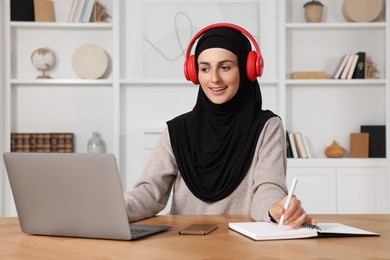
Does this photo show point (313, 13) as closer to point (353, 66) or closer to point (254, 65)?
point (353, 66)

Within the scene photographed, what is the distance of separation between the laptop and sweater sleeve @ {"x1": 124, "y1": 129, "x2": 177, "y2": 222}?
0.36 m

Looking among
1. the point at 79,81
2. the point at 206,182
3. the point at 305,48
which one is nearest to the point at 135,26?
the point at 79,81

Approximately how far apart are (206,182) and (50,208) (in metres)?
0.83

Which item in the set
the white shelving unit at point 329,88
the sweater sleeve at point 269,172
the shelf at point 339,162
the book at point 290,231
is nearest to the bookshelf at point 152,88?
Result: the white shelving unit at point 329,88

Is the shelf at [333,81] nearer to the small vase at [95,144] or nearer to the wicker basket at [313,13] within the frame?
the wicker basket at [313,13]

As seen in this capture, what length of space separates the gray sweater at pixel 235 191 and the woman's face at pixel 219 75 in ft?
0.65

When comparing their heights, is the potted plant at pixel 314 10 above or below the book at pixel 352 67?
above

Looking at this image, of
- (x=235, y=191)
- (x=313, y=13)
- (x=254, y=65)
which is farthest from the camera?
(x=313, y=13)

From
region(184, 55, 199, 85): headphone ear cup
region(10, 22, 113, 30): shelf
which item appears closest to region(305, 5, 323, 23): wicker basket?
region(10, 22, 113, 30): shelf

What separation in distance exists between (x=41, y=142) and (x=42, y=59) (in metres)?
0.63

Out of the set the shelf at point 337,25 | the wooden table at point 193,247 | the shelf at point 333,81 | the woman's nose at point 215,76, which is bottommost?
the wooden table at point 193,247

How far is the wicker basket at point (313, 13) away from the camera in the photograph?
178 inches

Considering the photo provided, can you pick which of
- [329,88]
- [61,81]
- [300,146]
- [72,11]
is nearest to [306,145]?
Answer: [300,146]

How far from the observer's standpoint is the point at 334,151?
450 cm
